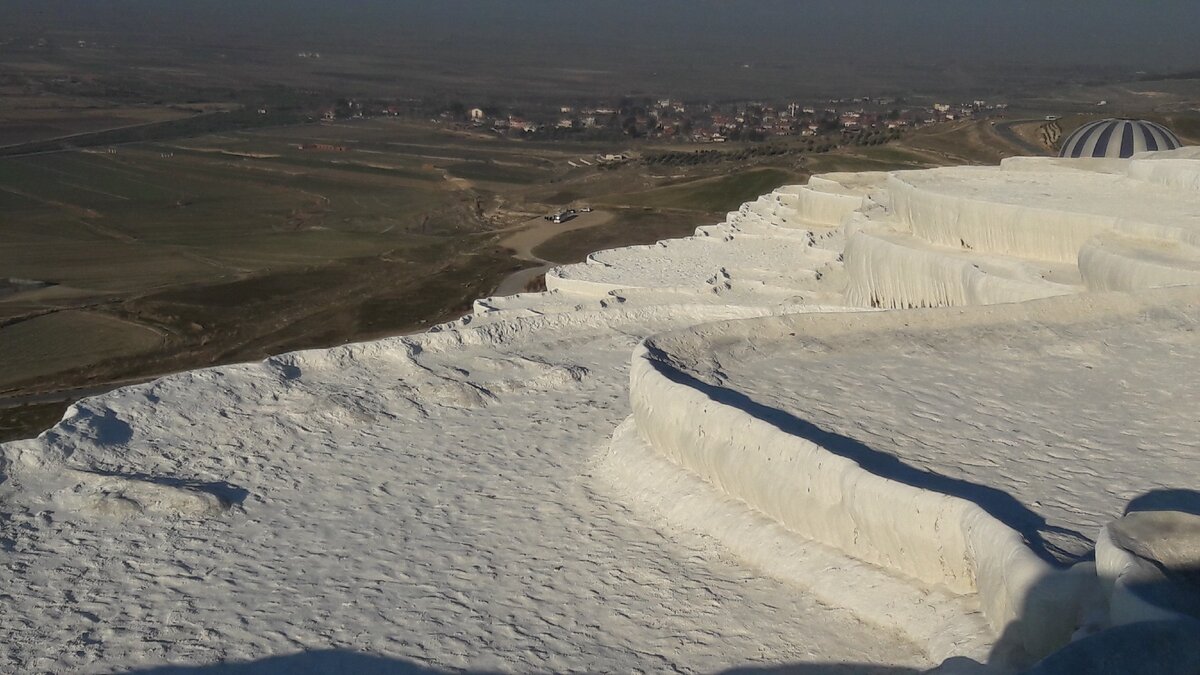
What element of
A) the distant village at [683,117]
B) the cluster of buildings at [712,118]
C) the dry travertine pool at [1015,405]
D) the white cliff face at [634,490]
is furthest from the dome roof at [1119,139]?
the cluster of buildings at [712,118]

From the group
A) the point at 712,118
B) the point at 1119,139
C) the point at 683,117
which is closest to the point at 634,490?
the point at 1119,139

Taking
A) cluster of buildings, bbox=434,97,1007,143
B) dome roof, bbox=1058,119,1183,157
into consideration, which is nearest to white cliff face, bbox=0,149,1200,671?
dome roof, bbox=1058,119,1183,157

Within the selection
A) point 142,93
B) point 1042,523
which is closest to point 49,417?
point 1042,523

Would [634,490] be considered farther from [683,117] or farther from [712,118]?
[683,117]

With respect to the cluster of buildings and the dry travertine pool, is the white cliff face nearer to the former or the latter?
the dry travertine pool

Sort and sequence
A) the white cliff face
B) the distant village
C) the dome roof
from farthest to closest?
the distant village, the dome roof, the white cliff face

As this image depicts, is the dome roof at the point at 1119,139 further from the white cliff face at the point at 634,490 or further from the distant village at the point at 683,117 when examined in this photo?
the distant village at the point at 683,117
